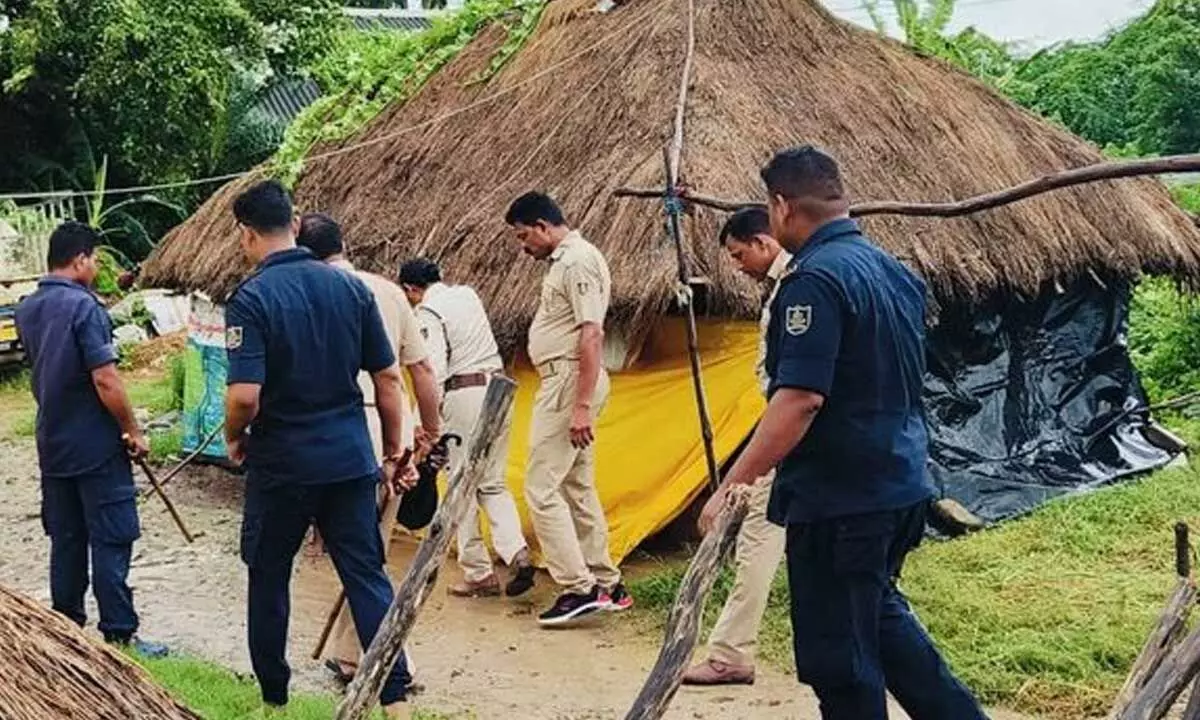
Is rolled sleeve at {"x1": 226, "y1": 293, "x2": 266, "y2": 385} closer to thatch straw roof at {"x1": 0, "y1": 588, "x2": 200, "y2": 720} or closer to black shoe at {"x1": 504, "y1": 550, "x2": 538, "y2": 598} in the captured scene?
thatch straw roof at {"x1": 0, "y1": 588, "x2": 200, "y2": 720}

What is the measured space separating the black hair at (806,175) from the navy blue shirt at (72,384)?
310 cm

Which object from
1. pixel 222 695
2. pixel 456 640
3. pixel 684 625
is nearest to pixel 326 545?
pixel 222 695

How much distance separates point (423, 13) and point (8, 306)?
1350 centimetres

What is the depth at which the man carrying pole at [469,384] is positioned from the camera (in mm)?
7602

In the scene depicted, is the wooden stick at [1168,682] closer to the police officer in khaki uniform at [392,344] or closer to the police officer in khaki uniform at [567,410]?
the police officer in khaki uniform at [392,344]

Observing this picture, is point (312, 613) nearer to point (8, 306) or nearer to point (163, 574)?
point (163, 574)

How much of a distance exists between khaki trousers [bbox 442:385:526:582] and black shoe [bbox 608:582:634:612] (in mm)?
567

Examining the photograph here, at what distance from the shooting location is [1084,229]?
9781 millimetres

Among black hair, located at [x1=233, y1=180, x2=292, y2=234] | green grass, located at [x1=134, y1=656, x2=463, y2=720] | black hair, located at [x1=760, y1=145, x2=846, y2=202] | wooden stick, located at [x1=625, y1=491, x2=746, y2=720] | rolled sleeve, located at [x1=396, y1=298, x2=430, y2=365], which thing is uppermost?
black hair, located at [x1=760, y1=145, x2=846, y2=202]

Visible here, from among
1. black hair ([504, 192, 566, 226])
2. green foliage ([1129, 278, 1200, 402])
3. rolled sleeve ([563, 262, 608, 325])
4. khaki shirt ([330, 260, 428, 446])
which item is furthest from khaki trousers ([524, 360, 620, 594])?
green foliage ([1129, 278, 1200, 402])

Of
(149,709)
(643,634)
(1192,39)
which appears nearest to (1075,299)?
(643,634)

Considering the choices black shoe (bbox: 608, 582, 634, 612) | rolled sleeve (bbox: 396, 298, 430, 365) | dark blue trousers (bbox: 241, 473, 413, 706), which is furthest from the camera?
black shoe (bbox: 608, 582, 634, 612)

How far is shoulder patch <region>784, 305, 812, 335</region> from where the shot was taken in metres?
4.22

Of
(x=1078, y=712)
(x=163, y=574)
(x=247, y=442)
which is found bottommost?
(x=163, y=574)
